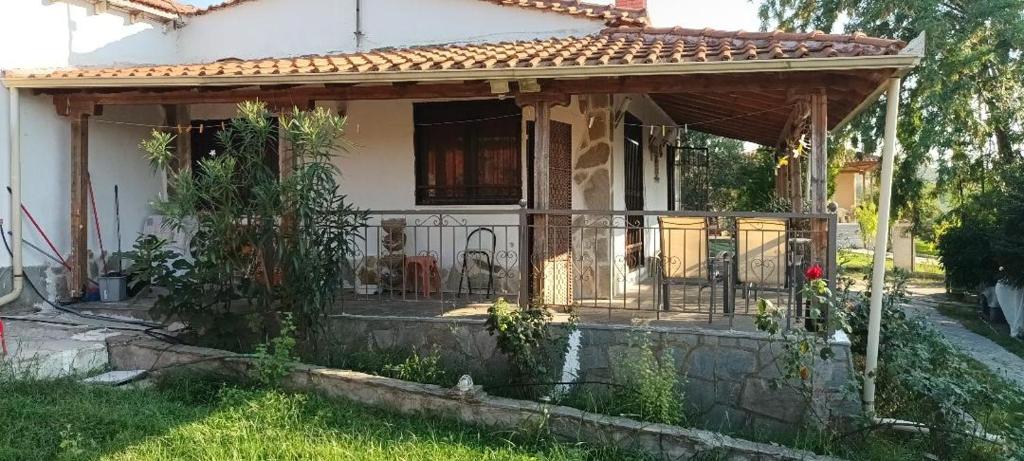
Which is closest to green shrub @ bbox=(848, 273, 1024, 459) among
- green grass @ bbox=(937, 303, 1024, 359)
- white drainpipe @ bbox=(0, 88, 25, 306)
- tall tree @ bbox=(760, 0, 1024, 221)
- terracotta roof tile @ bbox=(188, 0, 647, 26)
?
green grass @ bbox=(937, 303, 1024, 359)

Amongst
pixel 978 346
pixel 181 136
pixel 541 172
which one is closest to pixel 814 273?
pixel 541 172

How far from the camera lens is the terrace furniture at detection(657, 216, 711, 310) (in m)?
5.68

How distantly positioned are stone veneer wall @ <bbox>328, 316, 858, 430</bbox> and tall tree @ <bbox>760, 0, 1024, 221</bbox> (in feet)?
34.1

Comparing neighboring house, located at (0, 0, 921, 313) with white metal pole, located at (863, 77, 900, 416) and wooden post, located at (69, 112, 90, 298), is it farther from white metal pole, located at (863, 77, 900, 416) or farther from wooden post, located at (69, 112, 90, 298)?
white metal pole, located at (863, 77, 900, 416)

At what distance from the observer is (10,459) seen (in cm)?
368

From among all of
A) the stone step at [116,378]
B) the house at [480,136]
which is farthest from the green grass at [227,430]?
the house at [480,136]

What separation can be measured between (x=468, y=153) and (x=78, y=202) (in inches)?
162

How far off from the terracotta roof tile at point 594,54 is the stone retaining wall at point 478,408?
253cm

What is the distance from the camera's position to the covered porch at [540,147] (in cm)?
533

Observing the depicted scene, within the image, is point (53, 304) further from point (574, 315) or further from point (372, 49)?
point (574, 315)

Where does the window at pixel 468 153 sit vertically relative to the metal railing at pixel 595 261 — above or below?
above

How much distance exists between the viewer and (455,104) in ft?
24.9

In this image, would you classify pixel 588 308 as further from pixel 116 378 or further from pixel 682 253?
pixel 116 378

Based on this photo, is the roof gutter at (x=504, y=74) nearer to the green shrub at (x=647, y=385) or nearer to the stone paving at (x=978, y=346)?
the green shrub at (x=647, y=385)
